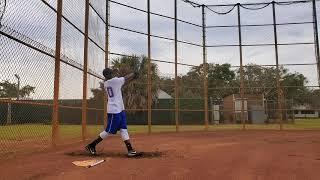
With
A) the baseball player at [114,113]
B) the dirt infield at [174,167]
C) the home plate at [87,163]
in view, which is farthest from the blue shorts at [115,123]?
the home plate at [87,163]

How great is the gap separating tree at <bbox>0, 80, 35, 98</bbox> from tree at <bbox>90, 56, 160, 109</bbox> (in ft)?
6.28

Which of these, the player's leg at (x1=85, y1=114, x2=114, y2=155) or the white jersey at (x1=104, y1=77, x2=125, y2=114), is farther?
the white jersey at (x1=104, y1=77, x2=125, y2=114)

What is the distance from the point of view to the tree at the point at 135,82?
580 inches

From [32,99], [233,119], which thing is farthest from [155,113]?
[32,99]

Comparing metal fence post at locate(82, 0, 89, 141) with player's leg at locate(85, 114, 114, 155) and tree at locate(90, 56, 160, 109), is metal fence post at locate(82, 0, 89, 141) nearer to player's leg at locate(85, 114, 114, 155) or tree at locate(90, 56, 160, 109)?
tree at locate(90, 56, 160, 109)

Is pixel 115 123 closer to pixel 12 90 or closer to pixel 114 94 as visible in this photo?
pixel 114 94

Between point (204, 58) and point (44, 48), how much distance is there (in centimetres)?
1266

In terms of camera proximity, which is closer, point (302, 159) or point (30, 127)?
point (302, 159)

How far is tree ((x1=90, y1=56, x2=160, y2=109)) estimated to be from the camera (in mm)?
14741

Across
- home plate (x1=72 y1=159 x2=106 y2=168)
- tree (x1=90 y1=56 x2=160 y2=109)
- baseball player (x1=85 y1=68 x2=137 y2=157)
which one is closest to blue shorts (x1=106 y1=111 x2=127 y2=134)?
baseball player (x1=85 y1=68 x2=137 y2=157)

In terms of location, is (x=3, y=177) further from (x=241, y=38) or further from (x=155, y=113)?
(x=155, y=113)

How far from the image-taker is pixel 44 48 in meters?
8.71

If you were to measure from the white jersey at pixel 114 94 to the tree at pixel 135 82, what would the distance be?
0.48 metres

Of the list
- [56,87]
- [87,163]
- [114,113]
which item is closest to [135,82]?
[56,87]
